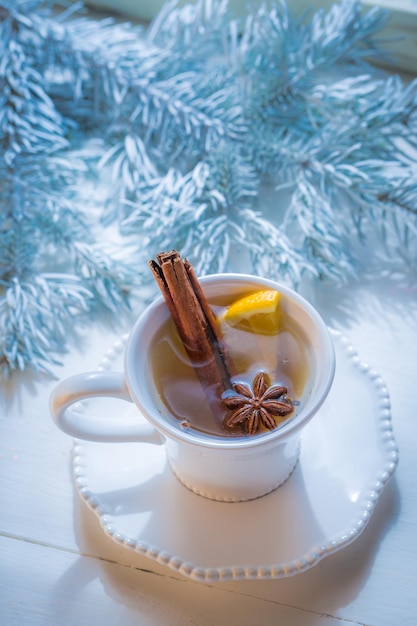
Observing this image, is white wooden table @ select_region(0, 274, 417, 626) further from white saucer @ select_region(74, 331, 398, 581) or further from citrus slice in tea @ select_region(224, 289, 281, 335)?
citrus slice in tea @ select_region(224, 289, 281, 335)

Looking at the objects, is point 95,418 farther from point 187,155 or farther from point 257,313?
point 187,155

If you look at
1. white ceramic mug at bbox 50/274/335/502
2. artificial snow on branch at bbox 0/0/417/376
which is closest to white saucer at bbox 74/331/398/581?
white ceramic mug at bbox 50/274/335/502

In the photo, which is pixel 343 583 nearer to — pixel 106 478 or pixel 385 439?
pixel 385 439

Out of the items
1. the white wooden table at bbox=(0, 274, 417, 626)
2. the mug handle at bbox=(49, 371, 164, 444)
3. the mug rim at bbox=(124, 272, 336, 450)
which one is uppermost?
the mug rim at bbox=(124, 272, 336, 450)

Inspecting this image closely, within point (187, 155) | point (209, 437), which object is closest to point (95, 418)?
point (209, 437)

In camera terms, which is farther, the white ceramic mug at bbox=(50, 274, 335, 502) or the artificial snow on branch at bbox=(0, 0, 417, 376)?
the artificial snow on branch at bbox=(0, 0, 417, 376)

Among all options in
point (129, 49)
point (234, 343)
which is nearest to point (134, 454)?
point (234, 343)
